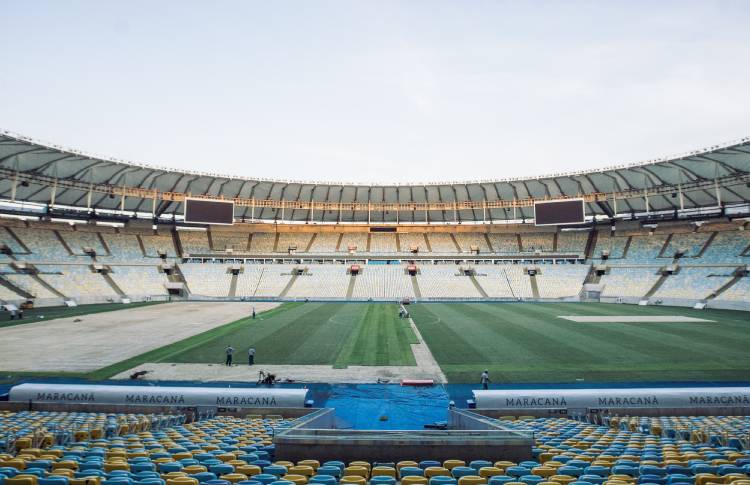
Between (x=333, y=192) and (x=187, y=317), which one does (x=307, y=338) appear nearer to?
(x=187, y=317)

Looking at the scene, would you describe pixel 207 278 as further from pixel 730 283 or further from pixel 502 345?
pixel 730 283

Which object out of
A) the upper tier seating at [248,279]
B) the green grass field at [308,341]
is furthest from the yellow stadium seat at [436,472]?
the upper tier seating at [248,279]

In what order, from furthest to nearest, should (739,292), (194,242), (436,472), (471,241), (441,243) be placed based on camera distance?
(441,243) < (471,241) < (194,242) < (739,292) < (436,472)

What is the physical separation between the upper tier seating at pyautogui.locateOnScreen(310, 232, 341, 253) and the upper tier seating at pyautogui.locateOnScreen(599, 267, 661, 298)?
4043 centimetres

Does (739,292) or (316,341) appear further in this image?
(739,292)

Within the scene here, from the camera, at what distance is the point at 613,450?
7395 mm

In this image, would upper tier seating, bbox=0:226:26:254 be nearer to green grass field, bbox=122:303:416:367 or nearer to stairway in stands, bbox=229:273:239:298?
stairway in stands, bbox=229:273:239:298

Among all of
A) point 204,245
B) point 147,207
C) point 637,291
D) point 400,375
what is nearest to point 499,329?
point 400,375

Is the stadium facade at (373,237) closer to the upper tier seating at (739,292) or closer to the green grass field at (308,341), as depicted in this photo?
the upper tier seating at (739,292)

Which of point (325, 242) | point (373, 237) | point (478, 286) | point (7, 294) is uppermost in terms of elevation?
point (373, 237)

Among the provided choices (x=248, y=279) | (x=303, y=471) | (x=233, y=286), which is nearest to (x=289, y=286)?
(x=248, y=279)

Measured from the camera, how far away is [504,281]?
5734 centimetres

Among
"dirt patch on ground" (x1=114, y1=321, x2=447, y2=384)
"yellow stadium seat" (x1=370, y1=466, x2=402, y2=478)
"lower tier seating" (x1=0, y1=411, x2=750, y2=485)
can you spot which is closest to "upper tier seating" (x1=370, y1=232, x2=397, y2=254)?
"dirt patch on ground" (x1=114, y1=321, x2=447, y2=384)

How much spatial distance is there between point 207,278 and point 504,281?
4314 centimetres
